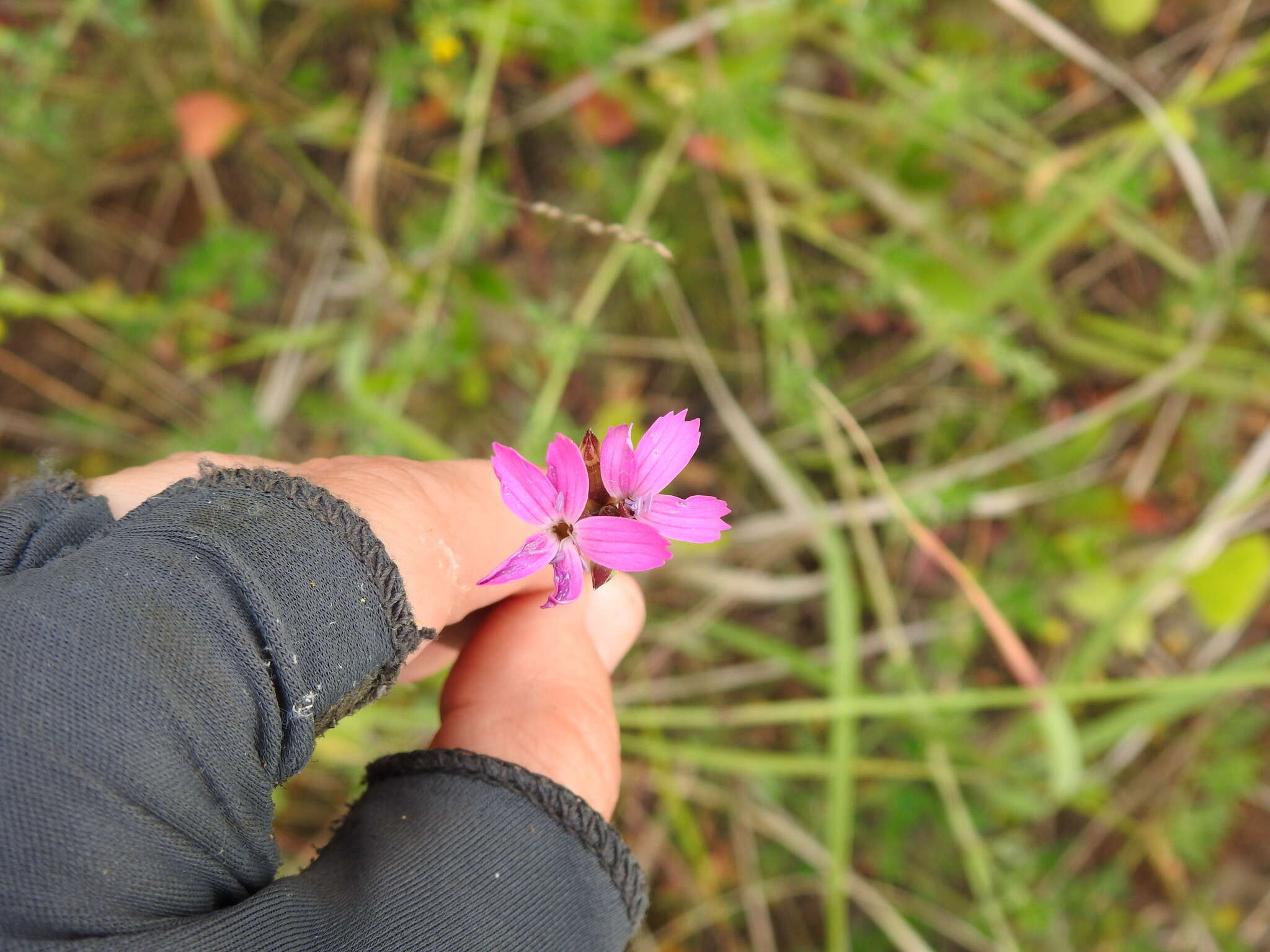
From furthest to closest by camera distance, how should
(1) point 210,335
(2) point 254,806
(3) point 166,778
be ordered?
(1) point 210,335, (2) point 254,806, (3) point 166,778

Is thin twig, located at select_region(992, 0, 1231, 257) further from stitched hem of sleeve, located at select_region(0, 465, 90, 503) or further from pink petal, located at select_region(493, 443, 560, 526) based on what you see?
stitched hem of sleeve, located at select_region(0, 465, 90, 503)

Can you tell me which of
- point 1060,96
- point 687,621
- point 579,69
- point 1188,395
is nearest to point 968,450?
point 1188,395

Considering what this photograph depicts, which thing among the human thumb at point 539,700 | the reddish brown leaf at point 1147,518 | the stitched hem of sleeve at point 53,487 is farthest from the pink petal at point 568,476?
the reddish brown leaf at point 1147,518

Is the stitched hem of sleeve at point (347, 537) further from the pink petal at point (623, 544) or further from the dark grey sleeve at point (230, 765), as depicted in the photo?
the pink petal at point (623, 544)

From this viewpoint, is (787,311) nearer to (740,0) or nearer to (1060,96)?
(740,0)

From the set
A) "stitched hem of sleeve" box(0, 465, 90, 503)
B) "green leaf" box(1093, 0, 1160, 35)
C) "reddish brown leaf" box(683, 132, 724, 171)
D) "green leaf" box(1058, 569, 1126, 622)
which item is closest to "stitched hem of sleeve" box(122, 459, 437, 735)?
"stitched hem of sleeve" box(0, 465, 90, 503)

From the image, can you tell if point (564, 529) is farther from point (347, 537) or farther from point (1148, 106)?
point (1148, 106)

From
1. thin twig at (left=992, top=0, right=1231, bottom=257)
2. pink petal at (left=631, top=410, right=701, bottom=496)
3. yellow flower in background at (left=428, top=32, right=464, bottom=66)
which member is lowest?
pink petal at (left=631, top=410, right=701, bottom=496)

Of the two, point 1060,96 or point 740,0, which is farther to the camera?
point 1060,96
